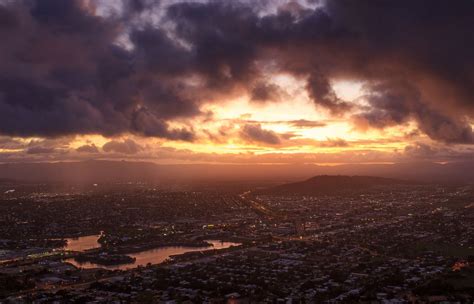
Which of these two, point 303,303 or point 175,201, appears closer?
point 303,303

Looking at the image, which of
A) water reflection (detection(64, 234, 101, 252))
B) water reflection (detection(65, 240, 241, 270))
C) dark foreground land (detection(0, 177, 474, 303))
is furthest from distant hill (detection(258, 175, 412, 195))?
water reflection (detection(65, 240, 241, 270))

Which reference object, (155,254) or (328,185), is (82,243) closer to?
(155,254)

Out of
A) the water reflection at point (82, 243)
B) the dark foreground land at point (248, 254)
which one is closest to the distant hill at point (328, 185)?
the dark foreground land at point (248, 254)

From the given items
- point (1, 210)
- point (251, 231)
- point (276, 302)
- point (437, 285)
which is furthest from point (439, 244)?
point (1, 210)

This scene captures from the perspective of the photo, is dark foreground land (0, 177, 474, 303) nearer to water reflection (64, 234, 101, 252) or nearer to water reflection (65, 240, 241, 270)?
water reflection (64, 234, 101, 252)

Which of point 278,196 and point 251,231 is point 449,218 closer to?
point 251,231
